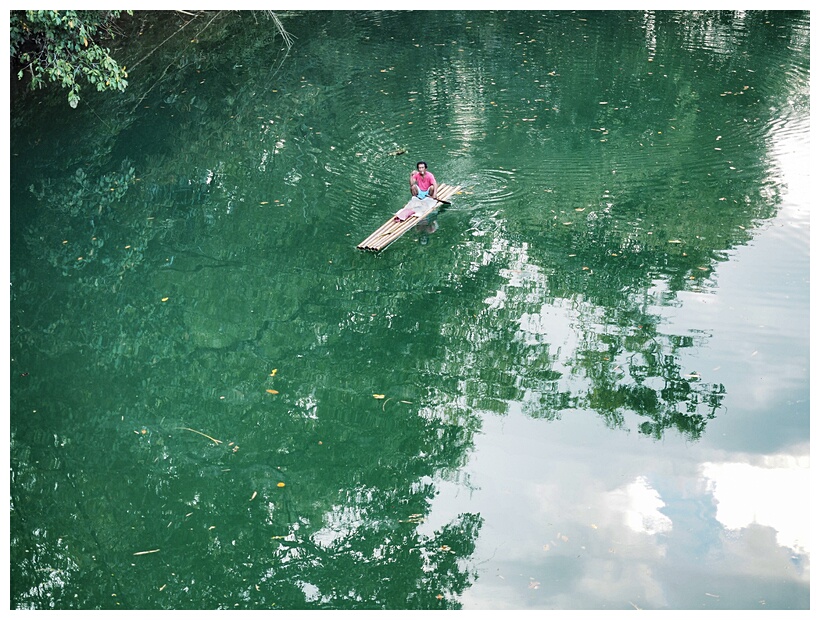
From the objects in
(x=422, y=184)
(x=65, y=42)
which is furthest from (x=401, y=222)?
(x=65, y=42)

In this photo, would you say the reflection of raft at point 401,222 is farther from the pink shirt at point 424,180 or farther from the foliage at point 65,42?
the foliage at point 65,42

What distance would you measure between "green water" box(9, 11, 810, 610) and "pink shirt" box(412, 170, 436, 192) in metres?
0.40

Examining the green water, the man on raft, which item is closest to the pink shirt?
the man on raft

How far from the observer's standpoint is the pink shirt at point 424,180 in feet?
31.2

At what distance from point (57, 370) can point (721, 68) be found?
37.1ft

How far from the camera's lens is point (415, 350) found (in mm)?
7488

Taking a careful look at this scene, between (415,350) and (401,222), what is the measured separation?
2247mm

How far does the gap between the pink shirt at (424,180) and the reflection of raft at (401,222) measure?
18 cm

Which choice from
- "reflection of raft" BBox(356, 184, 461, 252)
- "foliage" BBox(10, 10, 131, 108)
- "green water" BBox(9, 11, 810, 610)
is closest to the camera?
"green water" BBox(9, 11, 810, 610)

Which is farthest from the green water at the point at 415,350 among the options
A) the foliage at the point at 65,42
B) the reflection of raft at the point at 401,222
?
the foliage at the point at 65,42

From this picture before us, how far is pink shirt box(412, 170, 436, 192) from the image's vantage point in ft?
31.2

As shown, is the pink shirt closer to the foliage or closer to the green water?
the green water

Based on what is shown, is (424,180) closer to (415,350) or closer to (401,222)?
(401,222)

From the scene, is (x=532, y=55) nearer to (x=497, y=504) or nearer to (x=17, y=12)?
(x=17, y=12)
